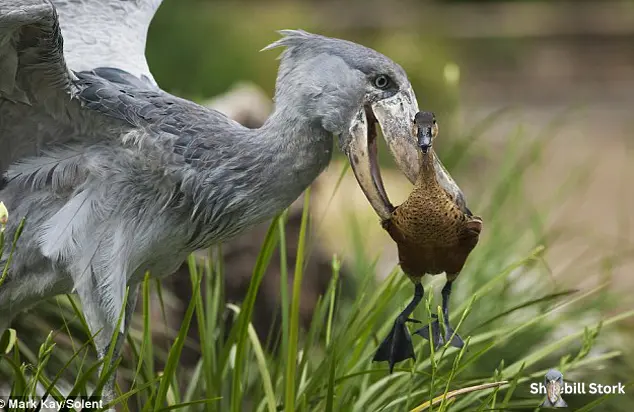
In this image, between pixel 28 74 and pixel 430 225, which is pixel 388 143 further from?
pixel 28 74

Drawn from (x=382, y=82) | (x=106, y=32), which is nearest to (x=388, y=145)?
(x=382, y=82)

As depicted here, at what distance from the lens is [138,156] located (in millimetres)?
2389

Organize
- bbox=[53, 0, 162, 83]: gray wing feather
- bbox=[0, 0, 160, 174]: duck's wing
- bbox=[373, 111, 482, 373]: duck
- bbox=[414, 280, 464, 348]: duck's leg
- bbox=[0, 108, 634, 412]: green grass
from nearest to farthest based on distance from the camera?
bbox=[373, 111, 482, 373]: duck → bbox=[414, 280, 464, 348]: duck's leg → bbox=[0, 0, 160, 174]: duck's wing → bbox=[0, 108, 634, 412]: green grass → bbox=[53, 0, 162, 83]: gray wing feather

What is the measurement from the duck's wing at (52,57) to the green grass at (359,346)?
0.39 meters

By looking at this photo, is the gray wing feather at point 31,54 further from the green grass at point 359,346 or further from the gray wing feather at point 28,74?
the green grass at point 359,346

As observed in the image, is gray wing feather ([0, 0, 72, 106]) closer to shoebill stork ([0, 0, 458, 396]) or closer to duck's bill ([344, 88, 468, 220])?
shoebill stork ([0, 0, 458, 396])

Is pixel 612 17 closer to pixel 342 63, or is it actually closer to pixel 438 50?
pixel 438 50

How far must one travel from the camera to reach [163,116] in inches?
95.3

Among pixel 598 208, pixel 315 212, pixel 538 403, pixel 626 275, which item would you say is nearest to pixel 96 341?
pixel 538 403

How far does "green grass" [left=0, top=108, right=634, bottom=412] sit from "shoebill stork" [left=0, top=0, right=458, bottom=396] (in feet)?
0.33

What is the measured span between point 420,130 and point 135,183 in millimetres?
732

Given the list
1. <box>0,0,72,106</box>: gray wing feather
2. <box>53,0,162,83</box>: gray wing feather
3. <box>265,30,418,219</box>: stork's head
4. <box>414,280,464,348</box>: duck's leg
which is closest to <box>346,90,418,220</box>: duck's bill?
<box>265,30,418,219</box>: stork's head

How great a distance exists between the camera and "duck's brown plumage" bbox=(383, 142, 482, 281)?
6.56 ft

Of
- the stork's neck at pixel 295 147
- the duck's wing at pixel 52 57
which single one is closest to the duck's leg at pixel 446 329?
the stork's neck at pixel 295 147
